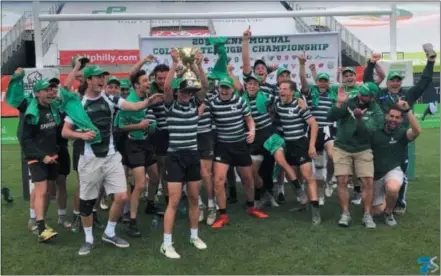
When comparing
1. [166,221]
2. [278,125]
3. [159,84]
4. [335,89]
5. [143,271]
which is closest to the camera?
[143,271]

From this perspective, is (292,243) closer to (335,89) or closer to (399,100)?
(399,100)

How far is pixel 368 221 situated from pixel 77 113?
3.44m

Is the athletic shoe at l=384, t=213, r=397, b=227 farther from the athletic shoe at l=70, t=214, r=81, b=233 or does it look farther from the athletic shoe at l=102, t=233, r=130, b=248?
the athletic shoe at l=70, t=214, r=81, b=233

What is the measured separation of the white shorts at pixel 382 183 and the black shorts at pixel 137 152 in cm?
277

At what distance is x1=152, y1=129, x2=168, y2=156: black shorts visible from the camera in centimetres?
643

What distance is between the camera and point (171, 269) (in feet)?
15.9

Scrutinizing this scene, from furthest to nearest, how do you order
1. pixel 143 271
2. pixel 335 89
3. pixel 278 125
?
pixel 335 89 → pixel 278 125 → pixel 143 271

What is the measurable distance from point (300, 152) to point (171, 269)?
243 centimetres

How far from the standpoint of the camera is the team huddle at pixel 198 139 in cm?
526

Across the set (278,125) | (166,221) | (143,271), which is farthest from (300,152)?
(143,271)

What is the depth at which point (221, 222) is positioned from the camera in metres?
6.19

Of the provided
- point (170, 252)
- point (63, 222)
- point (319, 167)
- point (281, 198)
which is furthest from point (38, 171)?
point (319, 167)

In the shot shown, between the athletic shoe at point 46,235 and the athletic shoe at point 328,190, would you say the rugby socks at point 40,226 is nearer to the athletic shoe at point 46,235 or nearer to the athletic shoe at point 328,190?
the athletic shoe at point 46,235

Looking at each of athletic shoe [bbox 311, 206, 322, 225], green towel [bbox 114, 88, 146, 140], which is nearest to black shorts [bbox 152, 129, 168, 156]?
green towel [bbox 114, 88, 146, 140]
